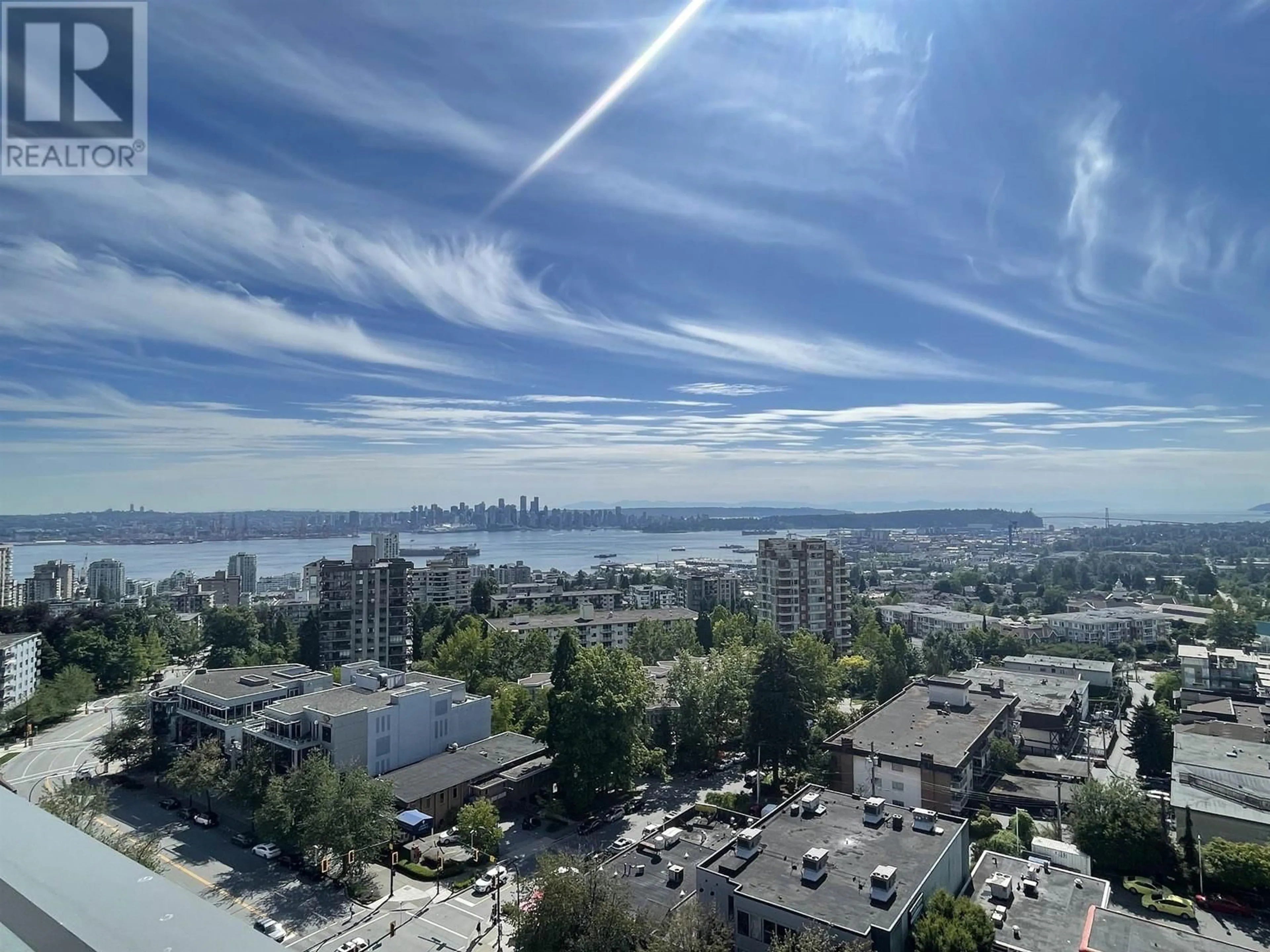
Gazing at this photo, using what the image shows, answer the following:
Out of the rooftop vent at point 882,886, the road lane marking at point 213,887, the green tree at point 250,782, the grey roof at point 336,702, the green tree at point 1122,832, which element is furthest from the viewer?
the grey roof at point 336,702

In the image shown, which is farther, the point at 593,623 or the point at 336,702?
the point at 593,623

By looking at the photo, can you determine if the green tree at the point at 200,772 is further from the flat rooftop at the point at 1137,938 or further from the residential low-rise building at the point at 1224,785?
the residential low-rise building at the point at 1224,785

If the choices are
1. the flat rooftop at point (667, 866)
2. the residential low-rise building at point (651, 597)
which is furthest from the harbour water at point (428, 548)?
the flat rooftop at point (667, 866)

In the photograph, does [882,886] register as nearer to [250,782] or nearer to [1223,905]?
[1223,905]

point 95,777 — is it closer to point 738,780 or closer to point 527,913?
point 527,913

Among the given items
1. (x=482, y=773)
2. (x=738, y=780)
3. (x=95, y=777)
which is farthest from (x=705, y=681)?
(x=95, y=777)

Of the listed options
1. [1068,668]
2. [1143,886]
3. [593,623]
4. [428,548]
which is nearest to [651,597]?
[593,623]
